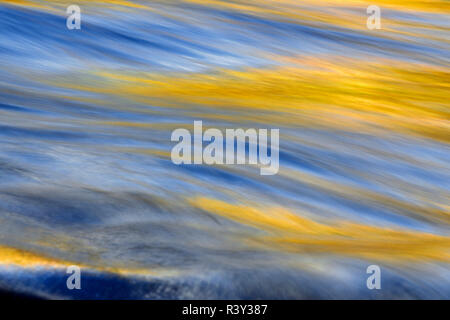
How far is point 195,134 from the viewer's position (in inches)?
147

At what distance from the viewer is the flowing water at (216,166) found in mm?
2023

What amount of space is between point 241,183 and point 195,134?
2.66 ft

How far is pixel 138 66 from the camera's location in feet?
17.4

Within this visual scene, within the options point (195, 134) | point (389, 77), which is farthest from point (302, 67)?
point (195, 134)

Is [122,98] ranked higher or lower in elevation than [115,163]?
higher

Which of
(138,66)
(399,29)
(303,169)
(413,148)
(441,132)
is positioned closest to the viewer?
(303,169)

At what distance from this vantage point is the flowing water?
202 cm

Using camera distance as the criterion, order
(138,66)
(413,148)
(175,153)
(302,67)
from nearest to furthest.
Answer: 1. (175,153)
2. (413,148)
3. (138,66)
4. (302,67)

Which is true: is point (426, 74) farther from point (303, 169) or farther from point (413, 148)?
point (303, 169)

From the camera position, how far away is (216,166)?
3100mm

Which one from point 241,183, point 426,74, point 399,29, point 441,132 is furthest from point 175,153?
point 399,29

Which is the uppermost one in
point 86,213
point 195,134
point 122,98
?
point 122,98

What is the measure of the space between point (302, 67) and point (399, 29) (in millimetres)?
2129

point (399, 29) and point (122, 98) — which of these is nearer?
point (122, 98)
